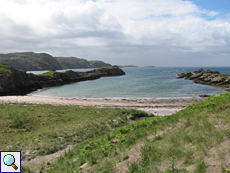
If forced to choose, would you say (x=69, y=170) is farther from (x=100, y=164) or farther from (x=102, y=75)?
(x=102, y=75)

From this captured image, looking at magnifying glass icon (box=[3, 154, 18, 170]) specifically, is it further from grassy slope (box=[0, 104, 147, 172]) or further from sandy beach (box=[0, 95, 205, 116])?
sandy beach (box=[0, 95, 205, 116])

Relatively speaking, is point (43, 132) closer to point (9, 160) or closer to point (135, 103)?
point (9, 160)

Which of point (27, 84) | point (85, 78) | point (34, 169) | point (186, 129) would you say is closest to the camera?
point (186, 129)

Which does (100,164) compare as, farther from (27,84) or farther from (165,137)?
(27,84)

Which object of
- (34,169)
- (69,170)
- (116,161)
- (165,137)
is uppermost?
(165,137)

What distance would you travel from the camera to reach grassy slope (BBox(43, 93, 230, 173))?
5.69 m

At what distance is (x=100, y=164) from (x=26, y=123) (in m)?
12.7

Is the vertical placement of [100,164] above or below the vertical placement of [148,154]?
below

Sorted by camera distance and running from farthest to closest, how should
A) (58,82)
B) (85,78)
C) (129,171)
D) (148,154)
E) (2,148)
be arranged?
1. (85,78)
2. (58,82)
3. (2,148)
4. (148,154)
5. (129,171)

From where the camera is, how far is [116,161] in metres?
6.97

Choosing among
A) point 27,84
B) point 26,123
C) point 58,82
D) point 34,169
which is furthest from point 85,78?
point 34,169

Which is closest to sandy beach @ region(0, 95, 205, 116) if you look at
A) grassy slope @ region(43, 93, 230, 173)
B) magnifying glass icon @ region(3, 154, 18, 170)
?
grassy slope @ region(43, 93, 230, 173)

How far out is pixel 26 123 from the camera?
16484 millimetres

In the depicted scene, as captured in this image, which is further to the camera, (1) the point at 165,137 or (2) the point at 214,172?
(1) the point at 165,137
